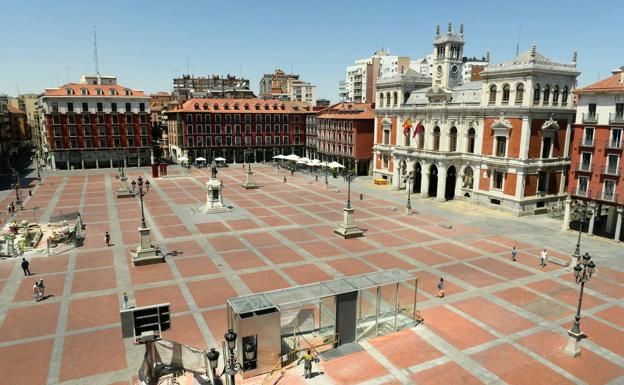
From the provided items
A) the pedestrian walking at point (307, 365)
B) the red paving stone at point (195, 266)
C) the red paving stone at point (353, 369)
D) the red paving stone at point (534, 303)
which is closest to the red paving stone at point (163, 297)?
the red paving stone at point (195, 266)

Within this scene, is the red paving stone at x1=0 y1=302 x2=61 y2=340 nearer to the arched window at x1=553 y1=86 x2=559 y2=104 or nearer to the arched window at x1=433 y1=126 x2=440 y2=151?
the arched window at x1=433 y1=126 x2=440 y2=151

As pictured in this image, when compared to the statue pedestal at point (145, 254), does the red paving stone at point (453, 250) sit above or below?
below

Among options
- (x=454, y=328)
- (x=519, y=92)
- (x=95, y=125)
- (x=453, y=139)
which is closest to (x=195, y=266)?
(x=454, y=328)

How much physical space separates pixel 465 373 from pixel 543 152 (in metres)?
42.5

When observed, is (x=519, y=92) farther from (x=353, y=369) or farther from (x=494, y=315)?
(x=353, y=369)

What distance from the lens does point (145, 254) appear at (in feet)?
114

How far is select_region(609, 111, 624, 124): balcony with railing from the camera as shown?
41.4 metres

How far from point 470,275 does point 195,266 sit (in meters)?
21.0

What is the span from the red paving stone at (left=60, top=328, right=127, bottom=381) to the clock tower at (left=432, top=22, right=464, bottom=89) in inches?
2223

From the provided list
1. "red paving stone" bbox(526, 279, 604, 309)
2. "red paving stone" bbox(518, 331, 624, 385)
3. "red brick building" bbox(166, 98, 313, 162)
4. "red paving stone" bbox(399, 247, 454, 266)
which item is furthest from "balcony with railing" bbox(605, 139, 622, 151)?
"red brick building" bbox(166, 98, 313, 162)

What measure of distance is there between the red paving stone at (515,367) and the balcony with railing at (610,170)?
2824 centimetres

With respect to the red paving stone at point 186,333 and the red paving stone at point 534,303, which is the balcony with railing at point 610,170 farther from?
the red paving stone at point 186,333

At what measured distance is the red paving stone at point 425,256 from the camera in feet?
118

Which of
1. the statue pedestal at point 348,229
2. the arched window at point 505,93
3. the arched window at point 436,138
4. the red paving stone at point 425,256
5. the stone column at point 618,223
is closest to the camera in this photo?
the red paving stone at point 425,256
